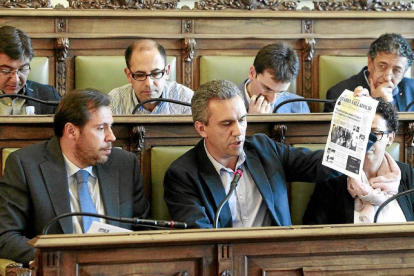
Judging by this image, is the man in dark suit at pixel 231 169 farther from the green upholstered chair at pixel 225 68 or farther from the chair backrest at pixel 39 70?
the chair backrest at pixel 39 70

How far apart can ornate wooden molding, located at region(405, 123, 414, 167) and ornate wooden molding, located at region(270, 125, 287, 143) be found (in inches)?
18.5

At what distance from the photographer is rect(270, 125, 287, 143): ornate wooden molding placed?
9.77 ft

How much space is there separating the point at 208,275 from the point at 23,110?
1.59 meters

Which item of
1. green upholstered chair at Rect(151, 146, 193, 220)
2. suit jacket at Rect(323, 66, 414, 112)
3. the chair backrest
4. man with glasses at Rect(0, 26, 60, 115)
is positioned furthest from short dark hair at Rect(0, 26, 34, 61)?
suit jacket at Rect(323, 66, 414, 112)

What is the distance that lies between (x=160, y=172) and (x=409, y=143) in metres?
0.94

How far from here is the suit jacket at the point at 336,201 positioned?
283cm

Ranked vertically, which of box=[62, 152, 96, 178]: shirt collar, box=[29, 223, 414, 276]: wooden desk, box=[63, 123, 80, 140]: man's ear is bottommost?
box=[29, 223, 414, 276]: wooden desk

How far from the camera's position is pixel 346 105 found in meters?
2.53

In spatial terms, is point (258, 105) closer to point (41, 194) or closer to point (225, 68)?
point (225, 68)

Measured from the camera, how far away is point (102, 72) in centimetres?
395

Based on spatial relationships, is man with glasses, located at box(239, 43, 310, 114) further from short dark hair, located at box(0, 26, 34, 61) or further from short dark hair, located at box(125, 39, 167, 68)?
short dark hair, located at box(0, 26, 34, 61)

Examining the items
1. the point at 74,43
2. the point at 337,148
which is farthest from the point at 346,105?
the point at 74,43

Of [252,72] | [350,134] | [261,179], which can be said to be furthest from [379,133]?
[252,72]

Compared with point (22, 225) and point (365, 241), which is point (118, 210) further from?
point (365, 241)
